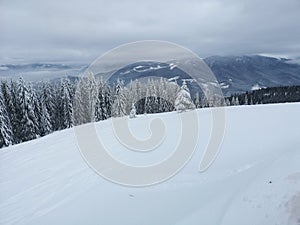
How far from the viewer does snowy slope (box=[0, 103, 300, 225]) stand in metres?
8.49

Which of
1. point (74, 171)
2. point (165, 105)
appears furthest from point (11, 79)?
point (74, 171)

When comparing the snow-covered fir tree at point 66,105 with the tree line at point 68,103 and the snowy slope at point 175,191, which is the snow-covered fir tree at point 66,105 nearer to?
the tree line at point 68,103

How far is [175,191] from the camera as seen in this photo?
10867 millimetres

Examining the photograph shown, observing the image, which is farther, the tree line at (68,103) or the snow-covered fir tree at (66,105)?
the snow-covered fir tree at (66,105)

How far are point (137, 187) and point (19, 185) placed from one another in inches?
217

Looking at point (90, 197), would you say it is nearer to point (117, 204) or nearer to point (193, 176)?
point (117, 204)

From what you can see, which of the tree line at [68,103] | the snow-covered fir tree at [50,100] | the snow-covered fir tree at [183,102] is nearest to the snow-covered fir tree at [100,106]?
the tree line at [68,103]

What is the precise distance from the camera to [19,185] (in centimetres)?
1201

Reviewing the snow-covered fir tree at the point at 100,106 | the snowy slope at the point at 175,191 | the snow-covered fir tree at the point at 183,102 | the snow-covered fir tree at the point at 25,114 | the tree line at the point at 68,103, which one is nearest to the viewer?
the snowy slope at the point at 175,191

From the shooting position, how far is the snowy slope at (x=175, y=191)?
8492 millimetres

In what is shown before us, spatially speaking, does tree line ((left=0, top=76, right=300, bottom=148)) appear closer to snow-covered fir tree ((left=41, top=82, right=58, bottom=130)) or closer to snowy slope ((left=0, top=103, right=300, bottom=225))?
snow-covered fir tree ((left=41, top=82, right=58, bottom=130))

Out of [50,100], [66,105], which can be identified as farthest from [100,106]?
[50,100]

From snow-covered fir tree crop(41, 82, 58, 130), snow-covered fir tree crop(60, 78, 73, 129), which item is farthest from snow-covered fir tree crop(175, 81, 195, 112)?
snow-covered fir tree crop(41, 82, 58, 130)

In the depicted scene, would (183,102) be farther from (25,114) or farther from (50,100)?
(50,100)
